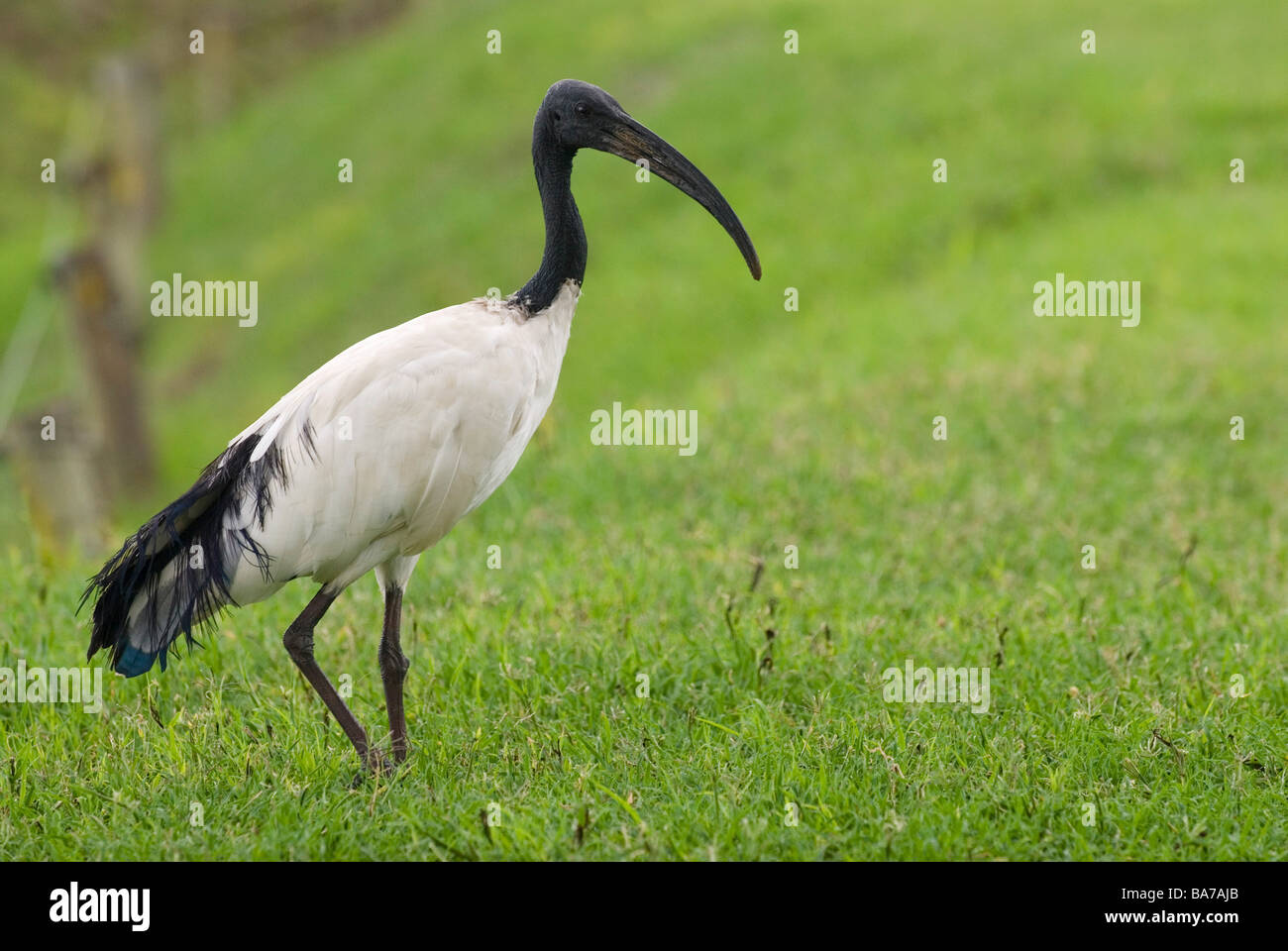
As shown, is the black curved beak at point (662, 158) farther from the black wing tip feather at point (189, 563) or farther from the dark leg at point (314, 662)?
the dark leg at point (314, 662)

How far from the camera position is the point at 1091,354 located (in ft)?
30.0

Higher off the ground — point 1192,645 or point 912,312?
point 912,312

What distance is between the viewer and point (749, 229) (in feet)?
44.8

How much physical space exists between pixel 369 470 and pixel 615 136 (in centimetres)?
136

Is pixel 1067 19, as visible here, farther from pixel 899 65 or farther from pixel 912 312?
pixel 912 312

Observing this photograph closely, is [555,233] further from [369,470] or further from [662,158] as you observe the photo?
[369,470]

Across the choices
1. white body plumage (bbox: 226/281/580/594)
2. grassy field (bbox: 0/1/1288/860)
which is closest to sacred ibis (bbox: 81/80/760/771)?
white body plumage (bbox: 226/281/580/594)

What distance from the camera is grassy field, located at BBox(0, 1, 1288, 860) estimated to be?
12.9ft

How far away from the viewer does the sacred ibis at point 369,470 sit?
4.04 metres

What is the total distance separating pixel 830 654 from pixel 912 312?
6.45 meters

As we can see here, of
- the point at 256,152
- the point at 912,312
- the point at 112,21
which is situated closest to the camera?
the point at 912,312

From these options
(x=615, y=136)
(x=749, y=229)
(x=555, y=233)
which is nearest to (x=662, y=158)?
(x=615, y=136)

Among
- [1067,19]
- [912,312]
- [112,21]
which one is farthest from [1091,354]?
[112,21]

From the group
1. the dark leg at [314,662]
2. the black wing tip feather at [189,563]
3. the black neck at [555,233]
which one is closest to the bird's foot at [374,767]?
the dark leg at [314,662]
